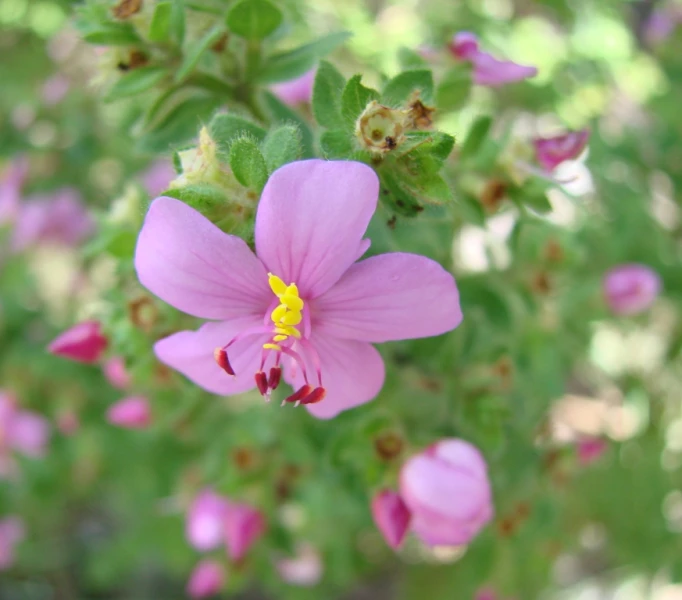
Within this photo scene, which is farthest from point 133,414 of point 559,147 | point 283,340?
point 559,147

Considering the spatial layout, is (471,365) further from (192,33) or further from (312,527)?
(312,527)

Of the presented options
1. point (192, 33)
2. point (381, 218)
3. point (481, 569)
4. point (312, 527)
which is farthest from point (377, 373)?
point (312, 527)

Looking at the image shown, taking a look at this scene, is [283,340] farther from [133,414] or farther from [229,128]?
[133,414]

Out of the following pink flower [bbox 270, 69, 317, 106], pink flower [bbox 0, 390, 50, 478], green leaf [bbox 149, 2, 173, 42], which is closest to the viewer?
green leaf [bbox 149, 2, 173, 42]

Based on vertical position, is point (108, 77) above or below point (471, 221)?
above

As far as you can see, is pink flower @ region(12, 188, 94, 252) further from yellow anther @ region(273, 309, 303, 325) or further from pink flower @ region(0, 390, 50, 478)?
yellow anther @ region(273, 309, 303, 325)

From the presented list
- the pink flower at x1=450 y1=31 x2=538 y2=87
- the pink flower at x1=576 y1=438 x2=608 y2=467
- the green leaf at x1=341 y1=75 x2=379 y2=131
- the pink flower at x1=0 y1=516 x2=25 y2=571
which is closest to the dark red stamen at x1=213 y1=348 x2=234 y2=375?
the green leaf at x1=341 y1=75 x2=379 y2=131
